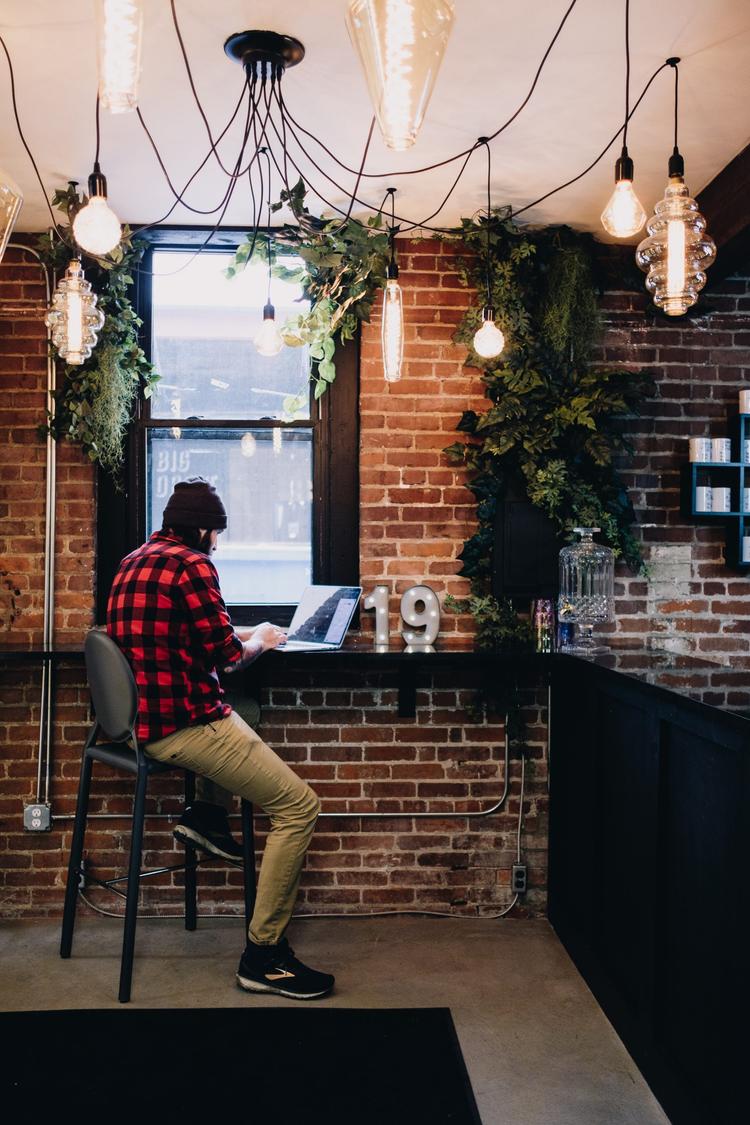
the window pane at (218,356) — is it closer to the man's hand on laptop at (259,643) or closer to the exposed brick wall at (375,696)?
Result: the exposed brick wall at (375,696)

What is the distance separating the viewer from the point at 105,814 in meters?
3.86

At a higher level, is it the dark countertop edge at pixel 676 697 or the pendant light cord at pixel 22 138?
the pendant light cord at pixel 22 138

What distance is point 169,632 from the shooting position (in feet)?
9.96

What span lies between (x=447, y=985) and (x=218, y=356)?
2552mm

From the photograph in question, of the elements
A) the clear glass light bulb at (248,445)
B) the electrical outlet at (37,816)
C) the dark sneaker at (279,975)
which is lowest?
the dark sneaker at (279,975)

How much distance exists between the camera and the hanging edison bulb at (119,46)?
5.17 feet

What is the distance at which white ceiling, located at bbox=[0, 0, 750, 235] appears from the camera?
2414 mm

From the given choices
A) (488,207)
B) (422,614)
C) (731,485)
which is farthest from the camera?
(731,485)

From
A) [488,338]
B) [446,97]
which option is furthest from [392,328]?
[446,97]

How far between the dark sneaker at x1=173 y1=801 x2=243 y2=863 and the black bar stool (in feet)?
0.18

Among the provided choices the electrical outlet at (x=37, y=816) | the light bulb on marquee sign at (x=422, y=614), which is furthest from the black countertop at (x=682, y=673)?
the electrical outlet at (x=37, y=816)

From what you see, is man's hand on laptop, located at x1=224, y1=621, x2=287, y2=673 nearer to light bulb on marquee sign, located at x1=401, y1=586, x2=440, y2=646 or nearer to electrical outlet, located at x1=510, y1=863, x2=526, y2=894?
light bulb on marquee sign, located at x1=401, y1=586, x2=440, y2=646

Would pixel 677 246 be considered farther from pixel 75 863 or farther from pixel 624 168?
pixel 75 863

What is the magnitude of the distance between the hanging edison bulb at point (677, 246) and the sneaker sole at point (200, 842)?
88.7 inches
